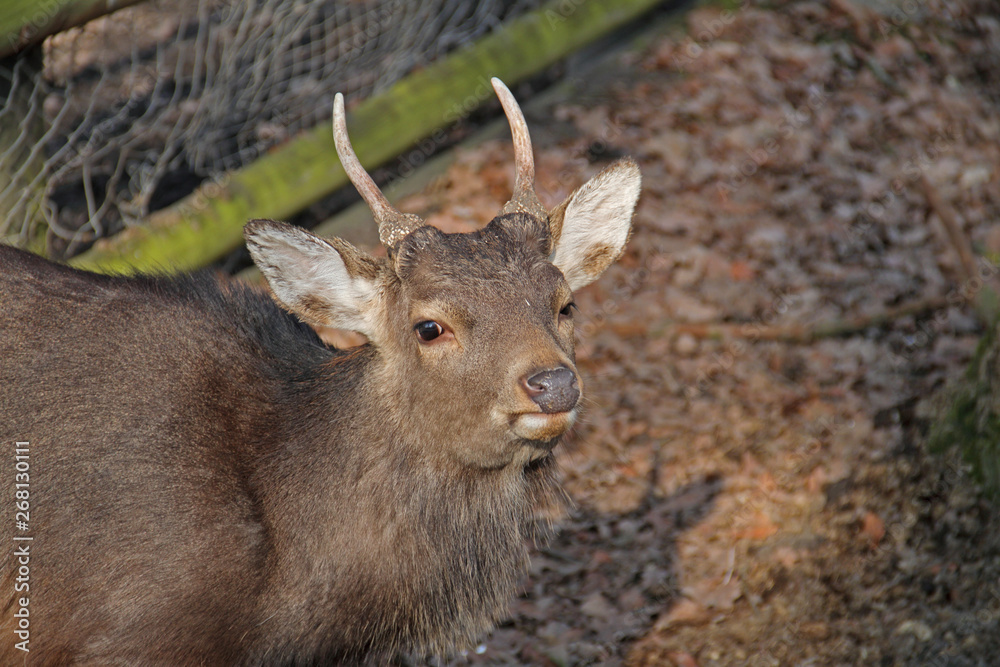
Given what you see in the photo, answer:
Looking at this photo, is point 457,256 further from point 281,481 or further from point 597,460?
point 597,460

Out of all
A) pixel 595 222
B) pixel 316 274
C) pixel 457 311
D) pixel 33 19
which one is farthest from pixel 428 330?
pixel 33 19

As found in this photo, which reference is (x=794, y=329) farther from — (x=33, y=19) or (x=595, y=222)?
(x=33, y=19)

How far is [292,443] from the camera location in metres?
3.41

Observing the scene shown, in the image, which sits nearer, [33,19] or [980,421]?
[33,19]

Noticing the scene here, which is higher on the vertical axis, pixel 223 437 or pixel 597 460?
pixel 223 437

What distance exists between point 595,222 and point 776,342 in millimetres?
2408

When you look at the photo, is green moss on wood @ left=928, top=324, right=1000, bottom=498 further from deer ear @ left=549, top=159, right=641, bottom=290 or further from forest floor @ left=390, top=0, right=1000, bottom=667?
deer ear @ left=549, top=159, right=641, bottom=290

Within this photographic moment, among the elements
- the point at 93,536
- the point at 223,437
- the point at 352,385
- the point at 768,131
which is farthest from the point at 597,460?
the point at 768,131

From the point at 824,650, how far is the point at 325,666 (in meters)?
2.48

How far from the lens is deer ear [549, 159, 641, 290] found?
11.9 ft

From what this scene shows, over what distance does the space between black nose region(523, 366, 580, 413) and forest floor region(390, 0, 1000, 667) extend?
5.87 ft

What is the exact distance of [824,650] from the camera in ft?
14.3

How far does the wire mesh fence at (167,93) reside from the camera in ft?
15.9

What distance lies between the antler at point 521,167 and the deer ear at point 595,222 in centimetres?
17
